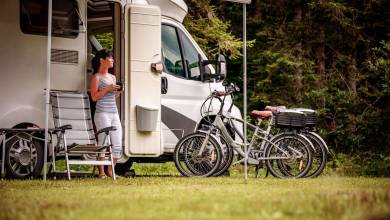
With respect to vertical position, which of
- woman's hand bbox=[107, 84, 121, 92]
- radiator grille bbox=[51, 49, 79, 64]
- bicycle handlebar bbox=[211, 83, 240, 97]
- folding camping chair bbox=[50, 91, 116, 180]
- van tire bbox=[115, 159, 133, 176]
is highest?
radiator grille bbox=[51, 49, 79, 64]

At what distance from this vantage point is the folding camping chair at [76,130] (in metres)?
10.7

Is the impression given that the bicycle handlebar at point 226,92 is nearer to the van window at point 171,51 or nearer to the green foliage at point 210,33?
the van window at point 171,51

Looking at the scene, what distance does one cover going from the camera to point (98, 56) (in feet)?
36.7

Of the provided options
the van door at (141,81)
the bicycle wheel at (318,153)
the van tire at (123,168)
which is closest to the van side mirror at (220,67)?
the van door at (141,81)

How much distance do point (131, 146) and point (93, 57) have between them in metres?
1.38

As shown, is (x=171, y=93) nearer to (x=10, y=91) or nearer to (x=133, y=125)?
(x=133, y=125)

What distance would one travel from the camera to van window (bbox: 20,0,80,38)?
10.8m

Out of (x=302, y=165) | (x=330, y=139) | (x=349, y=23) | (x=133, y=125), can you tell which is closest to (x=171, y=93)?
(x=133, y=125)

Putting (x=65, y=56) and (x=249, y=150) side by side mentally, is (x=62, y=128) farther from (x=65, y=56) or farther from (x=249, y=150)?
(x=249, y=150)

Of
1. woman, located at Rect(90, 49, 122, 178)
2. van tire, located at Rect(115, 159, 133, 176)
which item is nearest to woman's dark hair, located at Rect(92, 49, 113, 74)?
woman, located at Rect(90, 49, 122, 178)

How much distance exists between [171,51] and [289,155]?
2.30 meters

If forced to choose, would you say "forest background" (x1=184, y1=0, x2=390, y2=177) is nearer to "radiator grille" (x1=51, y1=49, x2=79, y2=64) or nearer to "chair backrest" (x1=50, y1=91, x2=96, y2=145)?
"chair backrest" (x1=50, y1=91, x2=96, y2=145)

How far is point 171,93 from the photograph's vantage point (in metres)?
12.2

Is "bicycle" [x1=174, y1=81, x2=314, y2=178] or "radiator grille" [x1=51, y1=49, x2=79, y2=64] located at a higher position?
"radiator grille" [x1=51, y1=49, x2=79, y2=64]
